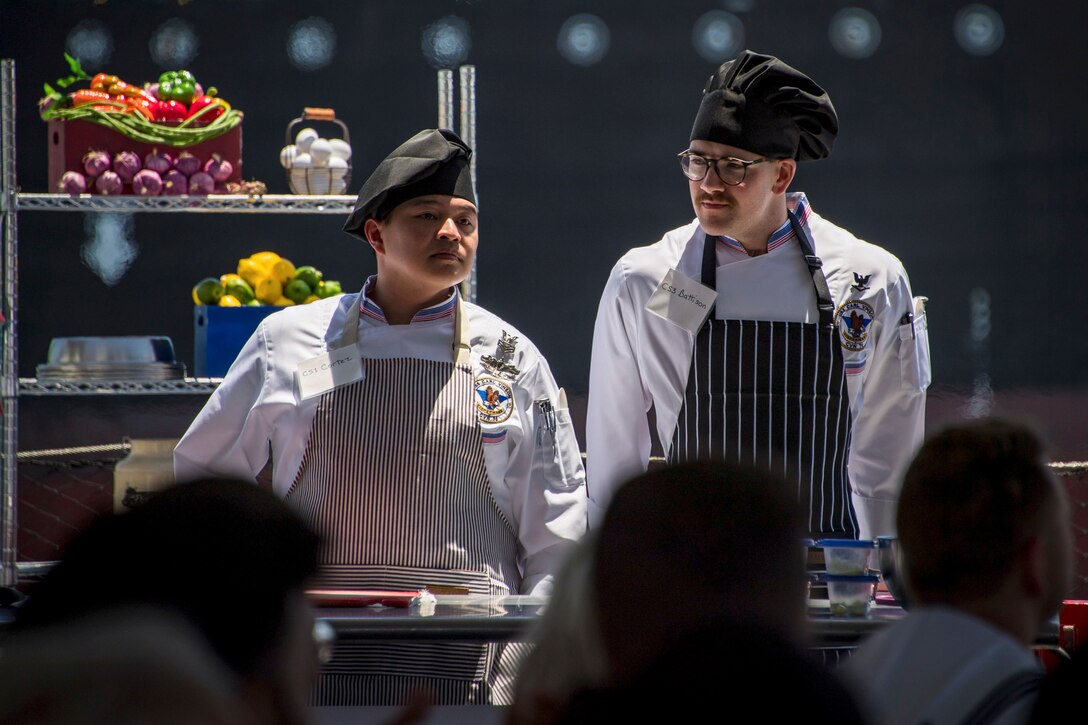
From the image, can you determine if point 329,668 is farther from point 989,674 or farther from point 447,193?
point 989,674

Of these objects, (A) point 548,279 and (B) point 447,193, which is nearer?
(B) point 447,193

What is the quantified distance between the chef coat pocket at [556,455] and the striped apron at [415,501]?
0.37 ft

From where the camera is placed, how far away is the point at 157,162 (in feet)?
12.2

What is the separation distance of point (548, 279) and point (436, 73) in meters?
0.83

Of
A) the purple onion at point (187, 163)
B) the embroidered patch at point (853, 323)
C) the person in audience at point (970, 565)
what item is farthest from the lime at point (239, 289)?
the person in audience at point (970, 565)

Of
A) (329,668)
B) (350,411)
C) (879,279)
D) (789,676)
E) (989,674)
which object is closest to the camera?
(789,676)

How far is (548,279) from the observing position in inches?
180

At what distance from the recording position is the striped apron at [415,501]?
2252 millimetres

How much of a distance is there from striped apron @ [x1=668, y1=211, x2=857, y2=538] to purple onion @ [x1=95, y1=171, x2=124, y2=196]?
1.94 m

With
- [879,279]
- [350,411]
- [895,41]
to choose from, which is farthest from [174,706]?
[895,41]

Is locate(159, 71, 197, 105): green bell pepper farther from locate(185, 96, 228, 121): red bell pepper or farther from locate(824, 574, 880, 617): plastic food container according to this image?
locate(824, 574, 880, 617): plastic food container

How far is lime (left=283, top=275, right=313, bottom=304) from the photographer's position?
3.77 meters

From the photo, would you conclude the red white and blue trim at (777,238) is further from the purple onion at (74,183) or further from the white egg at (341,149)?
the purple onion at (74,183)

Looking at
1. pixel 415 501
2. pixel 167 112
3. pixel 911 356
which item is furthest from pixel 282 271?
pixel 911 356
